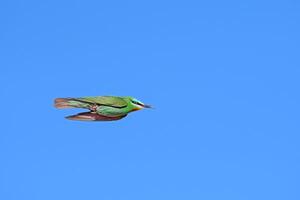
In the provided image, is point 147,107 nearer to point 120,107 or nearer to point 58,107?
point 120,107

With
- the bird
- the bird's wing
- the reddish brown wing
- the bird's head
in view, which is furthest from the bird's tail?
the bird's head

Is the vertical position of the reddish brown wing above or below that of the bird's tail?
→ below

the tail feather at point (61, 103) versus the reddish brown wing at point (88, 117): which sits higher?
the tail feather at point (61, 103)

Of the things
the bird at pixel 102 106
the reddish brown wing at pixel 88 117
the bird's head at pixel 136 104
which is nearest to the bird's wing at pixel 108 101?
the bird at pixel 102 106

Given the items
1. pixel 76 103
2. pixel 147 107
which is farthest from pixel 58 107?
pixel 147 107

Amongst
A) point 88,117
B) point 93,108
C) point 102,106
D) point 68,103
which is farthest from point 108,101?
point 68,103

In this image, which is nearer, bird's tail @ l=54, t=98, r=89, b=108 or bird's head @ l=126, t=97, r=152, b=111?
bird's tail @ l=54, t=98, r=89, b=108

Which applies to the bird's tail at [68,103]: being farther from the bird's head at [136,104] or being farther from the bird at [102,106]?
the bird's head at [136,104]

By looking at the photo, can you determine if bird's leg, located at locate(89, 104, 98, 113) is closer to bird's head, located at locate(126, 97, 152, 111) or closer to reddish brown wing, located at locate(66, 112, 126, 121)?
reddish brown wing, located at locate(66, 112, 126, 121)

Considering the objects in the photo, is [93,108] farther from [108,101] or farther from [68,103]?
[68,103]
